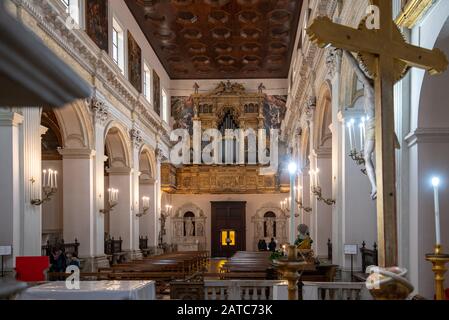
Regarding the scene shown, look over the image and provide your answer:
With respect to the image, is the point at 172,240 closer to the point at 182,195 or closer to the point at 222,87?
the point at 182,195

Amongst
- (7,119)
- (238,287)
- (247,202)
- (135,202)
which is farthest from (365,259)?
(247,202)

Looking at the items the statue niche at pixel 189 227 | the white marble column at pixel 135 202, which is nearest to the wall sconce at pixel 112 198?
the white marble column at pixel 135 202

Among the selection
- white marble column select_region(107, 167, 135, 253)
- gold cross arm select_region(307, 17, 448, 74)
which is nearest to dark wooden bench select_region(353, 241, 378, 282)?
gold cross arm select_region(307, 17, 448, 74)

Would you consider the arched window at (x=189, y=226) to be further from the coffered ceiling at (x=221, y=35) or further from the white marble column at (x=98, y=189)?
the white marble column at (x=98, y=189)

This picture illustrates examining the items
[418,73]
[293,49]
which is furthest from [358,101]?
[293,49]

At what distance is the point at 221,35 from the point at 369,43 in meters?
23.0

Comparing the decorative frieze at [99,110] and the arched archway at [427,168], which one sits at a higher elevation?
the decorative frieze at [99,110]

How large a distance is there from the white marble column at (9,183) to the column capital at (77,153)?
4.99 meters

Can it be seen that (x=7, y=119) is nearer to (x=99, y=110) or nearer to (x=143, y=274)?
(x=143, y=274)

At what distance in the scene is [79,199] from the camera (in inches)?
657

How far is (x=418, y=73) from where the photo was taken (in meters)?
6.92

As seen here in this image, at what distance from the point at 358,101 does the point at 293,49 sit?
16.1 metres

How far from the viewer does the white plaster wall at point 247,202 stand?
32.4 m

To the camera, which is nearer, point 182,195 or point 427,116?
point 427,116
